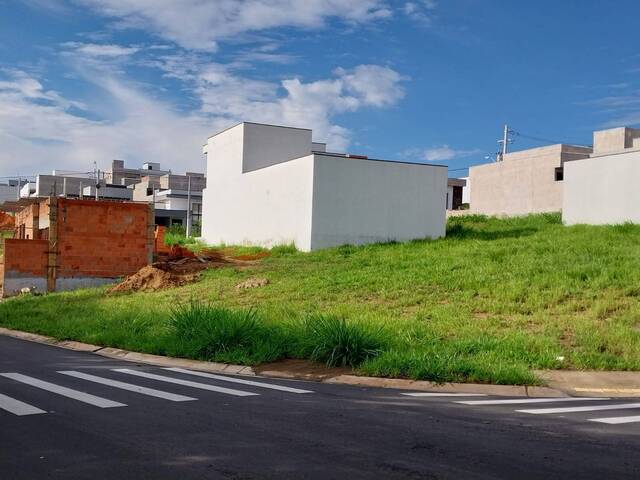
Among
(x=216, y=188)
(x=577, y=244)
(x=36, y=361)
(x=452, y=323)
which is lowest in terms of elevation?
(x=36, y=361)

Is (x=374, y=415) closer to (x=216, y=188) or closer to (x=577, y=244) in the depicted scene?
(x=577, y=244)

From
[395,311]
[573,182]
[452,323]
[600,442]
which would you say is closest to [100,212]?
[395,311]

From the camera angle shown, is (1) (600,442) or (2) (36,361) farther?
(2) (36,361)

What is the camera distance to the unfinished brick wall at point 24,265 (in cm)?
2655

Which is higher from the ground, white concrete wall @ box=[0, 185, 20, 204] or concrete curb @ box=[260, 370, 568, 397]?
white concrete wall @ box=[0, 185, 20, 204]

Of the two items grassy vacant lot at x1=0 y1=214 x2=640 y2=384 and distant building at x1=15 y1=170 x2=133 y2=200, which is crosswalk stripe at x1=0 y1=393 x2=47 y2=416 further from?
distant building at x1=15 y1=170 x2=133 y2=200

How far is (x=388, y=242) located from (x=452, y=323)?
1760cm

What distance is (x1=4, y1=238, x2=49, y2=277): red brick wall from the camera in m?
26.5

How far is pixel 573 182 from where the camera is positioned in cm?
3341

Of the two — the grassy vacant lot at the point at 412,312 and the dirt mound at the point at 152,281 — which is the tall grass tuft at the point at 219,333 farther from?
the dirt mound at the point at 152,281

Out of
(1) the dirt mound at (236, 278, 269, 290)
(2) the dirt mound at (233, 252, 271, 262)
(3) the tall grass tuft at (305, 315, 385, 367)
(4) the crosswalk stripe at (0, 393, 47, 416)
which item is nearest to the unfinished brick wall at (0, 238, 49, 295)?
(2) the dirt mound at (233, 252, 271, 262)

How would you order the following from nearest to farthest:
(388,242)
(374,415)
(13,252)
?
1. (374,415)
2. (13,252)
3. (388,242)

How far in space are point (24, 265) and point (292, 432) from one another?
918 inches

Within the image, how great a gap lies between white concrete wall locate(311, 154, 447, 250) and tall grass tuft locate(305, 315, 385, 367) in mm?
18011
